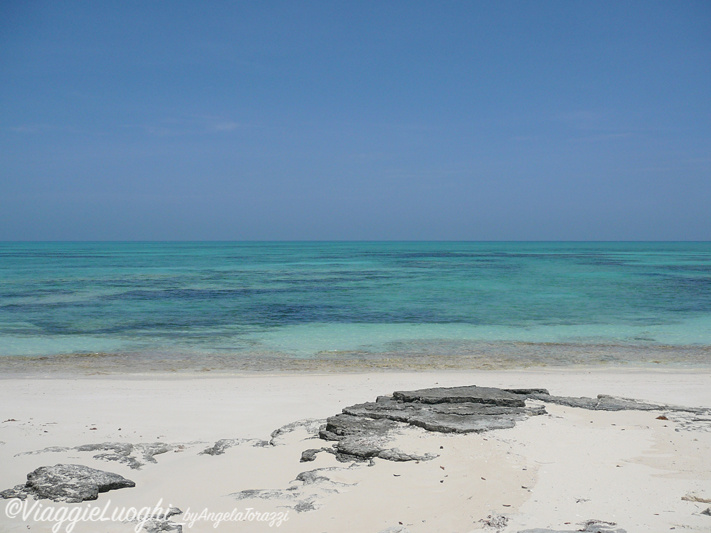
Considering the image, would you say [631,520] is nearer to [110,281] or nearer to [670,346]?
[670,346]

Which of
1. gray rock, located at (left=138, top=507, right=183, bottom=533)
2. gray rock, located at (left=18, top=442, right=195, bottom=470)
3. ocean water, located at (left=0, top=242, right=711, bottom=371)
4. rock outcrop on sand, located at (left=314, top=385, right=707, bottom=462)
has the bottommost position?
ocean water, located at (left=0, top=242, right=711, bottom=371)

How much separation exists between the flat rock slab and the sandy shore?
0.08m

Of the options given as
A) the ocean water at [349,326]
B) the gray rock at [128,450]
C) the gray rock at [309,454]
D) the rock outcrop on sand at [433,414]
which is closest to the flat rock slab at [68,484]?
the gray rock at [128,450]

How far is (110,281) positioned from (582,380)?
3179cm

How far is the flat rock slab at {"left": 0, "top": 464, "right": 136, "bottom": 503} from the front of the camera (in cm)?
410

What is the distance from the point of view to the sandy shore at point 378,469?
382 cm

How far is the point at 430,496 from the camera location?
13.7 ft

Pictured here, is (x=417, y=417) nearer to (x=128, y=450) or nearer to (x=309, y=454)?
(x=309, y=454)

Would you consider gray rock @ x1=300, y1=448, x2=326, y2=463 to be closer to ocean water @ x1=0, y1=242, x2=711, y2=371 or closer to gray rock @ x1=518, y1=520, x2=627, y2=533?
gray rock @ x1=518, y1=520, x2=627, y2=533

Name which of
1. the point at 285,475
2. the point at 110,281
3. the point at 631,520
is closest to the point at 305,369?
the point at 285,475

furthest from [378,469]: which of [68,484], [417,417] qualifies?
[68,484]

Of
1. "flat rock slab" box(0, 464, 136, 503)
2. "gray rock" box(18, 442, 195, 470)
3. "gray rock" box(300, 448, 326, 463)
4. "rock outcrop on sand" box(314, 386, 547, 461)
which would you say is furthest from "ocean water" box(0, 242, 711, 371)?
"flat rock slab" box(0, 464, 136, 503)

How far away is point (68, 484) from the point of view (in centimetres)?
418

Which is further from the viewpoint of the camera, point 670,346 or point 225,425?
point 670,346
